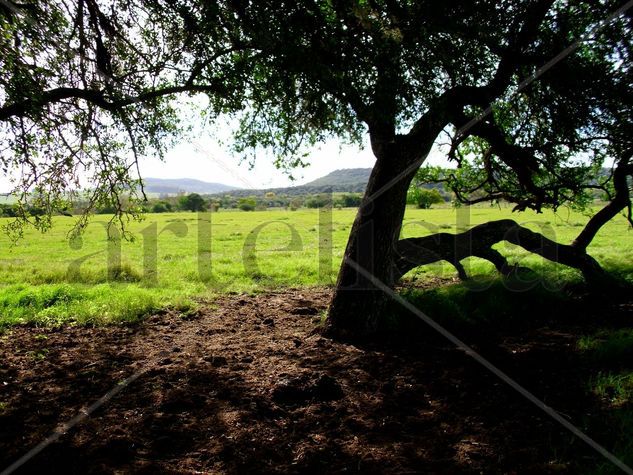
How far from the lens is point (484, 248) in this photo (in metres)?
9.62

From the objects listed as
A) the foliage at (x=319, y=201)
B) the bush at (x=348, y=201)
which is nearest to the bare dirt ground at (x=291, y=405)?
the bush at (x=348, y=201)

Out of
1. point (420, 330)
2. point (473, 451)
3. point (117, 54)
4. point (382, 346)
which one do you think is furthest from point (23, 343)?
point (473, 451)

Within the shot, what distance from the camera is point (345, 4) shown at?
5766 mm

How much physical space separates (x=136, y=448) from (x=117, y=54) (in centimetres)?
695

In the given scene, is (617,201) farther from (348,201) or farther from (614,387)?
(348,201)

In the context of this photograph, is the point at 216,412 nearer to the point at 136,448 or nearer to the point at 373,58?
the point at 136,448

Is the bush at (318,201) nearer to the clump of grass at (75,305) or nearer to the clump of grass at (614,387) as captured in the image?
the clump of grass at (75,305)

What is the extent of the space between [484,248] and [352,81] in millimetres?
5812

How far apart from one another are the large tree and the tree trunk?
26mm

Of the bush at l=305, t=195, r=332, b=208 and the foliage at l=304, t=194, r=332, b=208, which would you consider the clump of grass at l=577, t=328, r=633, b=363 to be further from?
the bush at l=305, t=195, r=332, b=208

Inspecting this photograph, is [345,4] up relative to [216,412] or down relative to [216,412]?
up

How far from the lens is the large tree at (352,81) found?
212 inches

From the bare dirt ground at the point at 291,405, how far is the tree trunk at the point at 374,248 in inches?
24.2

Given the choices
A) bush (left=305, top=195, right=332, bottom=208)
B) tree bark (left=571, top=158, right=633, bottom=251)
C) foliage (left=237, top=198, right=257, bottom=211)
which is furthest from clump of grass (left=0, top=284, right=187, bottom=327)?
foliage (left=237, top=198, right=257, bottom=211)
